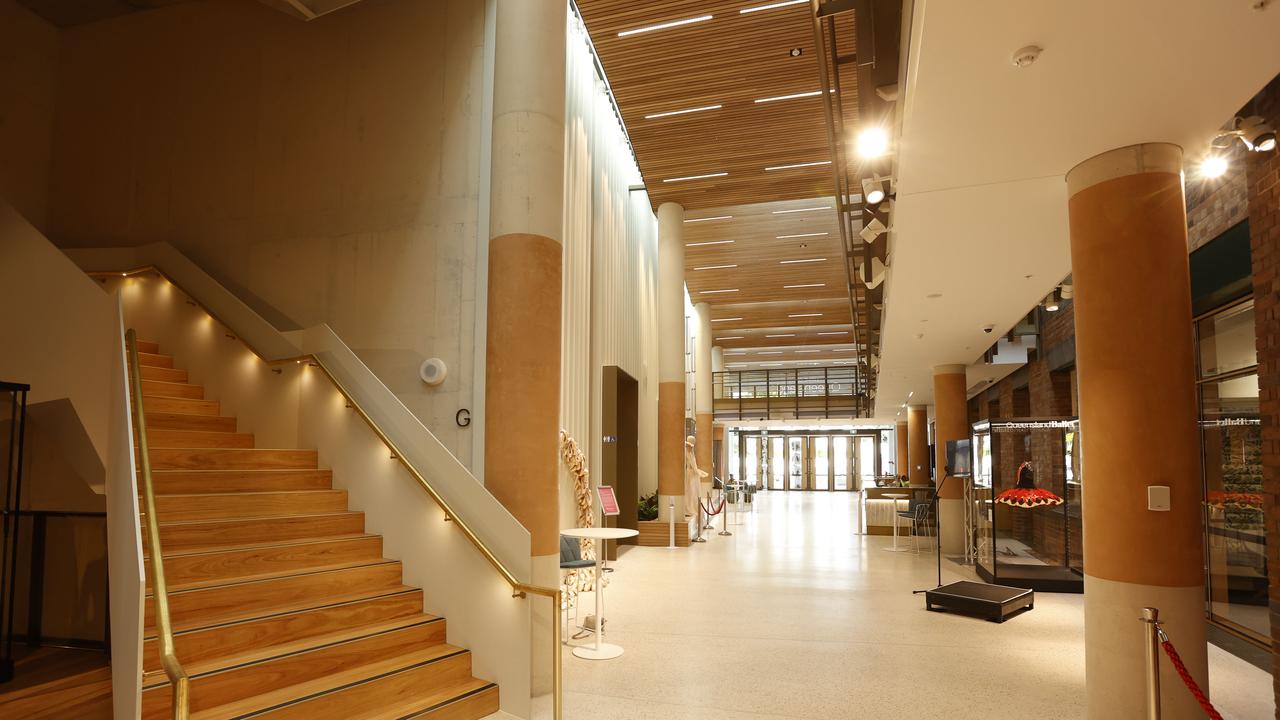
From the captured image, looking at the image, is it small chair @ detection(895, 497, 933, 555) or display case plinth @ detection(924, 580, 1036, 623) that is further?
small chair @ detection(895, 497, 933, 555)

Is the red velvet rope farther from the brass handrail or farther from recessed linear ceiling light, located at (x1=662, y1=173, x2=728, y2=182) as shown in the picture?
recessed linear ceiling light, located at (x1=662, y1=173, x2=728, y2=182)

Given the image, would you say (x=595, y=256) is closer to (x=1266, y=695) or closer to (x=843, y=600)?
(x=843, y=600)

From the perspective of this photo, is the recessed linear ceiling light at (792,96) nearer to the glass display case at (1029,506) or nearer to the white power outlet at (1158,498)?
the glass display case at (1029,506)

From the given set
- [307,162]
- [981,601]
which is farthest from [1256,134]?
[307,162]

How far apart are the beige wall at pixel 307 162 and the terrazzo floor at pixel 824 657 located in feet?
8.79

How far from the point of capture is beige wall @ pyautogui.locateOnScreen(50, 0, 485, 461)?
7.32 m

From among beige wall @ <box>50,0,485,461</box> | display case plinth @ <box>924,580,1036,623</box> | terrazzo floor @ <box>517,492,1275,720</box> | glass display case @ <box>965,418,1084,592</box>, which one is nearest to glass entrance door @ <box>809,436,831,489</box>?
glass display case @ <box>965,418,1084,592</box>

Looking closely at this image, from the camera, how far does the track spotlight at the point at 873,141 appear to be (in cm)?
590

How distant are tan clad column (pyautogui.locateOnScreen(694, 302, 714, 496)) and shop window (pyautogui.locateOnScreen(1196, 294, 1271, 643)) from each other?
13.1 meters

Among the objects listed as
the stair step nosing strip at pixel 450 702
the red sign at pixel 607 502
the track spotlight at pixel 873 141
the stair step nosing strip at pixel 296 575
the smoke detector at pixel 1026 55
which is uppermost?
the track spotlight at pixel 873 141

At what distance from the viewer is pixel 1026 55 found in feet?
11.6

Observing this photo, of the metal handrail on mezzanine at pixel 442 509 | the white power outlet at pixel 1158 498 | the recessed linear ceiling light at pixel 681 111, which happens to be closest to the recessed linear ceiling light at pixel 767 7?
the recessed linear ceiling light at pixel 681 111

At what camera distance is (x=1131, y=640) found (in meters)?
4.31

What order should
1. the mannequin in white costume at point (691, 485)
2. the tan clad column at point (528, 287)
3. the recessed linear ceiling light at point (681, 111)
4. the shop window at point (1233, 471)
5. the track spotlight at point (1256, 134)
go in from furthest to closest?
the mannequin in white costume at point (691, 485) → the recessed linear ceiling light at point (681, 111) → the shop window at point (1233, 471) → the tan clad column at point (528, 287) → the track spotlight at point (1256, 134)
